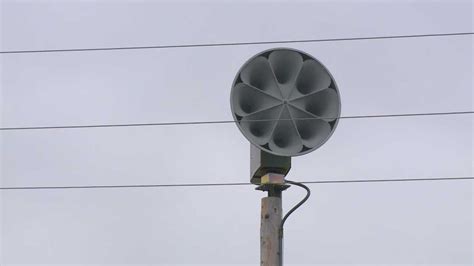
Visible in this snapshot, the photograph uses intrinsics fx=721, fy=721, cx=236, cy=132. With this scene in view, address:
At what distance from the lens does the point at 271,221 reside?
250 inches

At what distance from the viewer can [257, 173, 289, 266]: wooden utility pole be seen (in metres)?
6.25

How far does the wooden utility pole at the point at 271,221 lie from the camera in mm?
6250

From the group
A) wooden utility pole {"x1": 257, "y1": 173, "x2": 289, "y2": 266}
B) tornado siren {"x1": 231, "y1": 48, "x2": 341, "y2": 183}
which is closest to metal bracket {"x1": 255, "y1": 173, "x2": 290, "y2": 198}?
wooden utility pole {"x1": 257, "y1": 173, "x2": 289, "y2": 266}

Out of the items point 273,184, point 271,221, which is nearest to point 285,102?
point 273,184

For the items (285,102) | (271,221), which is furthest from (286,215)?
(285,102)

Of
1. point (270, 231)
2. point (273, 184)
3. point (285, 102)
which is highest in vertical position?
point (285, 102)

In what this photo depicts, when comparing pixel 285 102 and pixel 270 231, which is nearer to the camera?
pixel 270 231

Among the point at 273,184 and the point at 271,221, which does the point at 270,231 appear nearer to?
the point at 271,221

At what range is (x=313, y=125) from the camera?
21.4ft

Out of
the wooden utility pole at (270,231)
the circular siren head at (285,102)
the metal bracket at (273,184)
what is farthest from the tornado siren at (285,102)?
the wooden utility pole at (270,231)

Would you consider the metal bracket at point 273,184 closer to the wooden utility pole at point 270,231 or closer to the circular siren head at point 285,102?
the wooden utility pole at point 270,231

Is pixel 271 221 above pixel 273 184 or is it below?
below

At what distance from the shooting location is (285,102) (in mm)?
6477

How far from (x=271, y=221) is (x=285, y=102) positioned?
107cm
